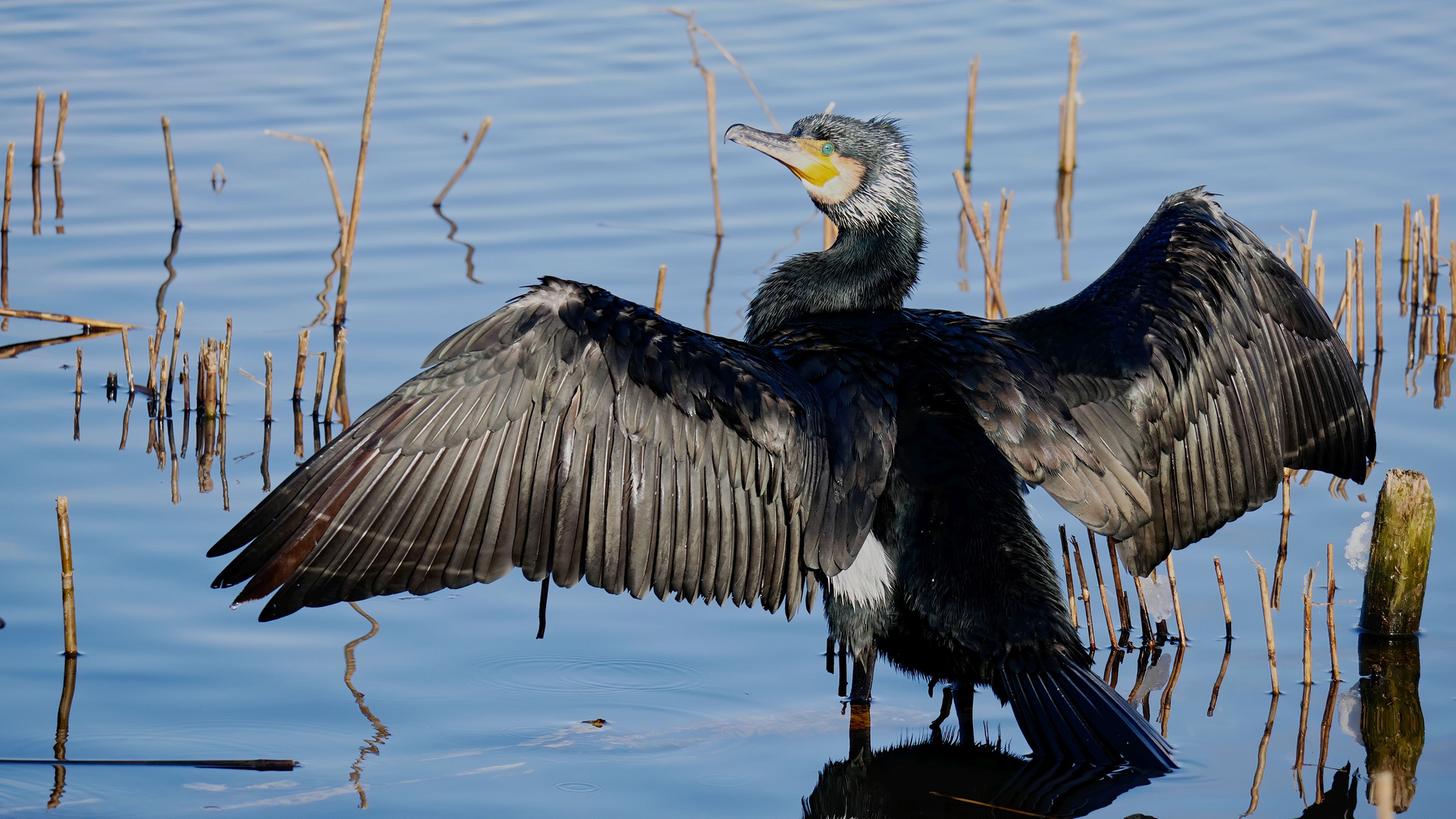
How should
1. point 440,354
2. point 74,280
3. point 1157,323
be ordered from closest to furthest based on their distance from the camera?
1. point 440,354
2. point 1157,323
3. point 74,280

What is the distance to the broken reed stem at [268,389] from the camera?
716cm

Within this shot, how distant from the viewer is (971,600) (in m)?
4.83

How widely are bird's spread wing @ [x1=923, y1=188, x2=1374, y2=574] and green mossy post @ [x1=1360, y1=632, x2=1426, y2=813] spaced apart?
0.63 meters

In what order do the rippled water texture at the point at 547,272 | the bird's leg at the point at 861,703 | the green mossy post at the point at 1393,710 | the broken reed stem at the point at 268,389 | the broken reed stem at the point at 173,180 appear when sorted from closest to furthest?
the green mossy post at the point at 1393,710 → the rippled water texture at the point at 547,272 → the bird's leg at the point at 861,703 → the broken reed stem at the point at 268,389 → the broken reed stem at the point at 173,180

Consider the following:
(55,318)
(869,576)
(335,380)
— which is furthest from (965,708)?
(55,318)

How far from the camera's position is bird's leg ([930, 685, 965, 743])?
17.2ft

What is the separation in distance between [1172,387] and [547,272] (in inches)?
166

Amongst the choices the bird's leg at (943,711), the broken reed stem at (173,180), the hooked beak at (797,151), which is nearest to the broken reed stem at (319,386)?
the hooked beak at (797,151)

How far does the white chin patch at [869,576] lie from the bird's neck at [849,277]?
3.05 ft

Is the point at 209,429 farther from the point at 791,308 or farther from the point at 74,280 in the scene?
the point at 791,308

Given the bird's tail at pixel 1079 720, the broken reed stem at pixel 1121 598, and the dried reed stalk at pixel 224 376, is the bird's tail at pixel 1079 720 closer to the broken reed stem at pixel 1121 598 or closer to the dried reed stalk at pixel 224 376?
the broken reed stem at pixel 1121 598

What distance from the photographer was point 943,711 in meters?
5.40

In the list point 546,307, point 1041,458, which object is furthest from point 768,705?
point 546,307

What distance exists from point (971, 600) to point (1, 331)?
5279 millimetres
